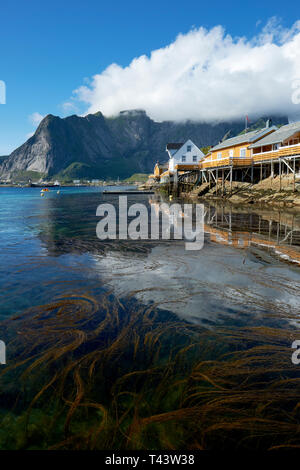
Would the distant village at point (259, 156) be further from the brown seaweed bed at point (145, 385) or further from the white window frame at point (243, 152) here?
the brown seaweed bed at point (145, 385)

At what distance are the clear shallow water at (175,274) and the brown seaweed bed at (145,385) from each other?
3.56 ft

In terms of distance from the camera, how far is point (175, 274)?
1071 centimetres

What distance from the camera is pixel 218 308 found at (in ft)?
25.1

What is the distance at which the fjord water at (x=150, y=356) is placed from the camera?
12.7ft

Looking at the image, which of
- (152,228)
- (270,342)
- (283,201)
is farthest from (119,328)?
(283,201)

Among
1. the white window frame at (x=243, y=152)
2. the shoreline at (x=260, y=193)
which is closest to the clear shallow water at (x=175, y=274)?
the shoreline at (x=260, y=193)

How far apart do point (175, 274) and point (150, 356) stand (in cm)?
534

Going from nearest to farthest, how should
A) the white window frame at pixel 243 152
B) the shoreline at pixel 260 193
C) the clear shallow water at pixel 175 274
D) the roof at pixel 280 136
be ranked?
the clear shallow water at pixel 175 274, the shoreline at pixel 260 193, the roof at pixel 280 136, the white window frame at pixel 243 152

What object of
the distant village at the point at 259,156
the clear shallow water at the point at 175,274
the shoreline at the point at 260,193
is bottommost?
the clear shallow water at the point at 175,274

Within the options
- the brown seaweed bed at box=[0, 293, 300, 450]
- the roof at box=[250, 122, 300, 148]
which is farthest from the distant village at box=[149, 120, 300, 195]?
the brown seaweed bed at box=[0, 293, 300, 450]

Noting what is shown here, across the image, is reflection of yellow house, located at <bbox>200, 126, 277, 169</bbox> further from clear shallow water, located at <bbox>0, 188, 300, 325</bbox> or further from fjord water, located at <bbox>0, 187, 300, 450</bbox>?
fjord water, located at <bbox>0, 187, 300, 450</bbox>

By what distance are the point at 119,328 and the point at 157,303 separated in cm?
177
